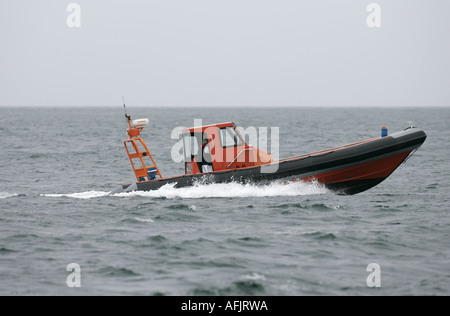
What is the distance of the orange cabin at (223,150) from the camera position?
1485 centimetres

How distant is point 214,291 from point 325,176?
23.0ft

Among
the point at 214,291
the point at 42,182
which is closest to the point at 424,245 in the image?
the point at 214,291

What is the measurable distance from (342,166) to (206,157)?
3.31 metres

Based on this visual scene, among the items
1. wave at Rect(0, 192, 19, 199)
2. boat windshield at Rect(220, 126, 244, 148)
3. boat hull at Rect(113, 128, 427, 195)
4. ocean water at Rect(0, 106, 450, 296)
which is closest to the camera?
ocean water at Rect(0, 106, 450, 296)

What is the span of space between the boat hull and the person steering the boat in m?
0.37

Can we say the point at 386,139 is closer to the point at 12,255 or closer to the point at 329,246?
the point at 329,246

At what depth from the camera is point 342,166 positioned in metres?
14.3

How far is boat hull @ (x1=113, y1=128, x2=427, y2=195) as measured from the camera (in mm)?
14266

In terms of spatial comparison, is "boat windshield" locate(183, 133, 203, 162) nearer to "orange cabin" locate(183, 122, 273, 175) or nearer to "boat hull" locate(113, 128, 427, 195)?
"orange cabin" locate(183, 122, 273, 175)

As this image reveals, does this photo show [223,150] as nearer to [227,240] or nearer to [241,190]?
[241,190]

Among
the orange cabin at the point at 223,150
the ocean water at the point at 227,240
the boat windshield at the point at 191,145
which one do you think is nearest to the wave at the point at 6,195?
the ocean water at the point at 227,240

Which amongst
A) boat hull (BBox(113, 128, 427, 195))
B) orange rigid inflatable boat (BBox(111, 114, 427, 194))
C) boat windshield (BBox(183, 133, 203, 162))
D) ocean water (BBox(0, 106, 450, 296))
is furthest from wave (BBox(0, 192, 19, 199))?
boat hull (BBox(113, 128, 427, 195))

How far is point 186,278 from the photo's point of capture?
8.53 meters
